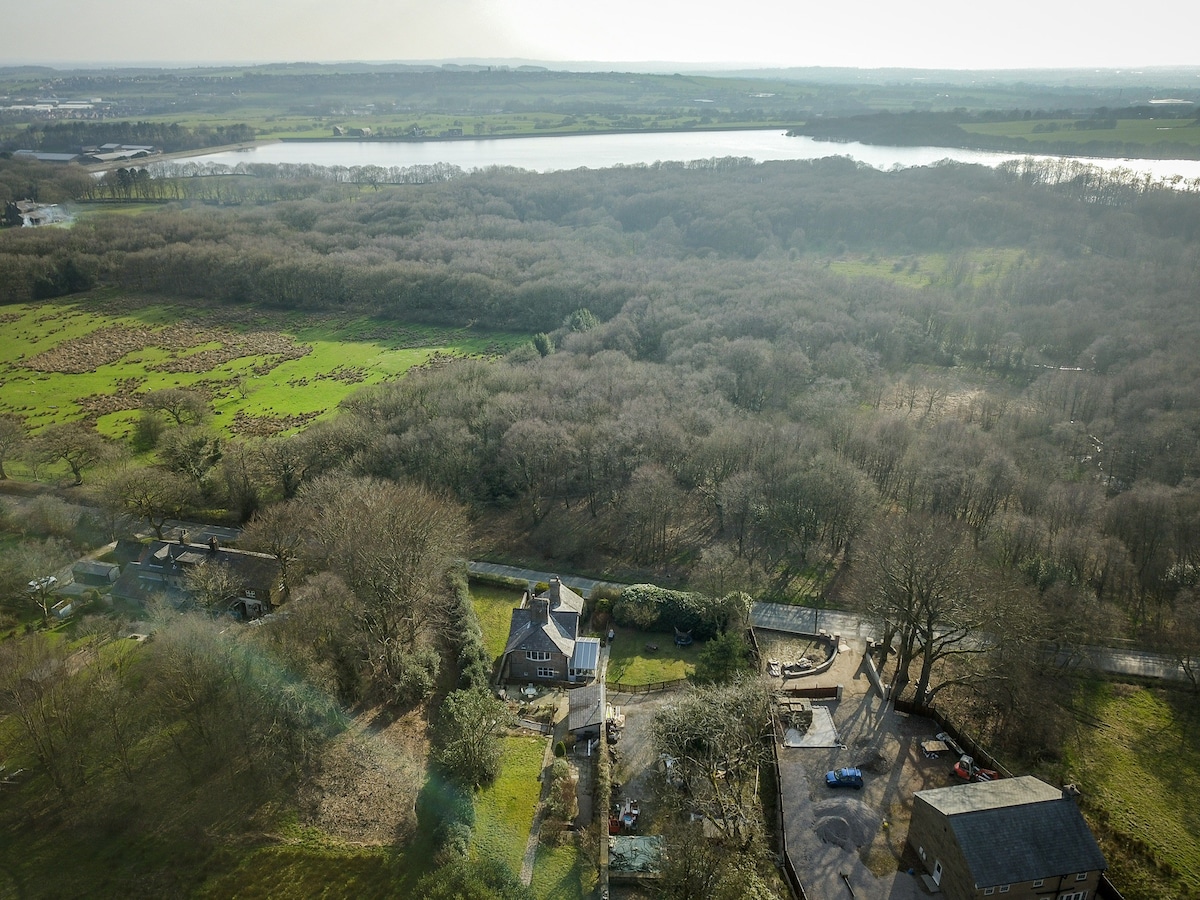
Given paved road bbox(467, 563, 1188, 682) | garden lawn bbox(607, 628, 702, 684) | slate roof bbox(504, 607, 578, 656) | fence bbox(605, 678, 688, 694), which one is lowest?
garden lawn bbox(607, 628, 702, 684)

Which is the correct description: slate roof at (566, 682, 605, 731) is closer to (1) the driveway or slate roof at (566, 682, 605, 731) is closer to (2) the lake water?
(1) the driveway

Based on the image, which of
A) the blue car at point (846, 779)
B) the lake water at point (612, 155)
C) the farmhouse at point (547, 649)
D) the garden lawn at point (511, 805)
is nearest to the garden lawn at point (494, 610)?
the farmhouse at point (547, 649)

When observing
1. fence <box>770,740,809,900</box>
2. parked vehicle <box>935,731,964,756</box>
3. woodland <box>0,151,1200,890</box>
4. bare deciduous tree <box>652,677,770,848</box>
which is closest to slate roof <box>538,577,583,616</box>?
woodland <box>0,151,1200,890</box>

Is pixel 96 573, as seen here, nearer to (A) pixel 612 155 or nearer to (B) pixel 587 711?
(B) pixel 587 711

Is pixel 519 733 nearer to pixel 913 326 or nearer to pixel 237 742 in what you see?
pixel 237 742

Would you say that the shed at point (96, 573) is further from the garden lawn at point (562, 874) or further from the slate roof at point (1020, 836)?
the slate roof at point (1020, 836)

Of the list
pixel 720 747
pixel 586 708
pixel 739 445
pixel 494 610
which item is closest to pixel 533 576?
pixel 494 610
